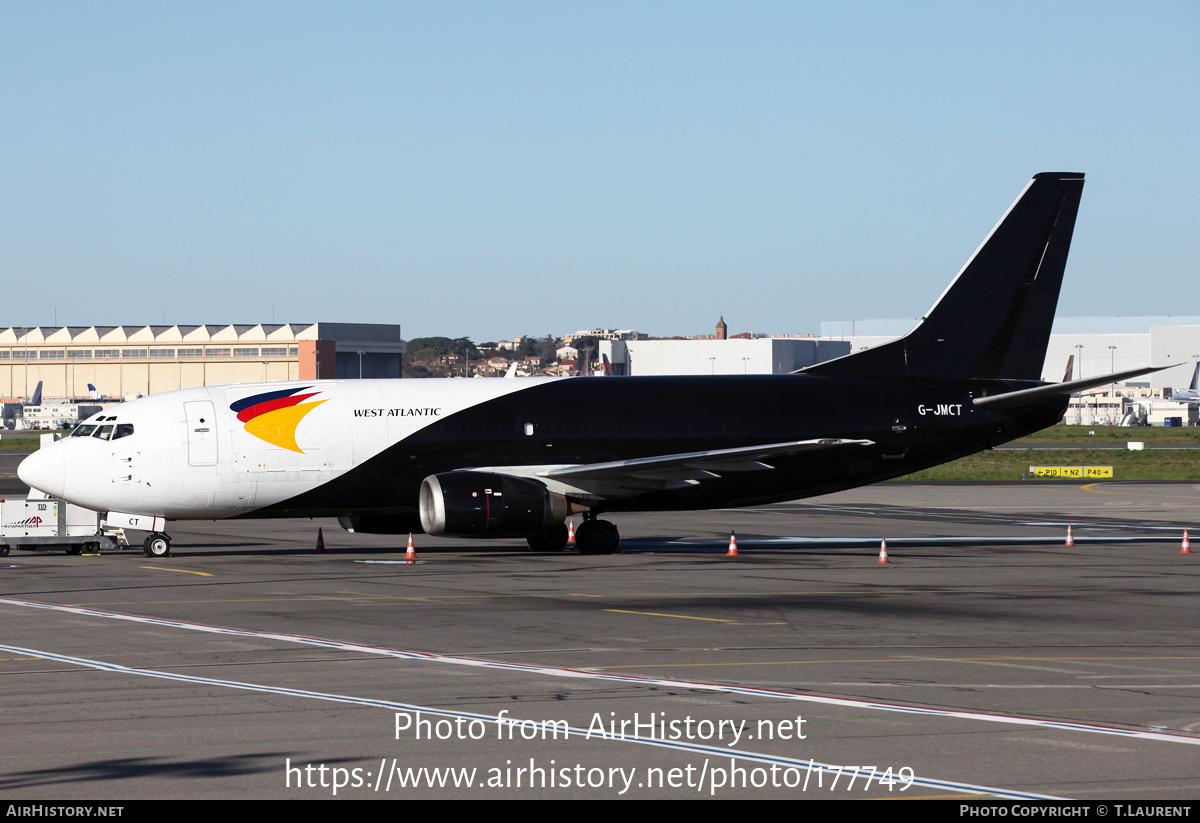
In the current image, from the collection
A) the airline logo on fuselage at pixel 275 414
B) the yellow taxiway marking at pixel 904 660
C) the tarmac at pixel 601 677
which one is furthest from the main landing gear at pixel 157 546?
the yellow taxiway marking at pixel 904 660

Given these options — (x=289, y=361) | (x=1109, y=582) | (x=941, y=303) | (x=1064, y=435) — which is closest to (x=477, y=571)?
(x=1109, y=582)

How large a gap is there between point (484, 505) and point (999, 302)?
16830 millimetres

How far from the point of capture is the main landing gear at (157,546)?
113ft

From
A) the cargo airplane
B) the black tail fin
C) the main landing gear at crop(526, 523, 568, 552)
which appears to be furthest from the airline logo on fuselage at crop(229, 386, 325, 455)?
the black tail fin

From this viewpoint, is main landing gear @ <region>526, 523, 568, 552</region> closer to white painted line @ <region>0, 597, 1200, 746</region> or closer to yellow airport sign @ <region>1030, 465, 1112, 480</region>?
white painted line @ <region>0, 597, 1200, 746</region>

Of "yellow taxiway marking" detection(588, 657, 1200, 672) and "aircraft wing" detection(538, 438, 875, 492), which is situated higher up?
"aircraft wing" detection(538, 438, 875, 492)

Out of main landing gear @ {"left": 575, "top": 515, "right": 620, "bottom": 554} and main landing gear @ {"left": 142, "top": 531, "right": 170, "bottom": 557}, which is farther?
main landing gear @ {"left": 575, "top": 515, "right": 620, "bottom": 554}

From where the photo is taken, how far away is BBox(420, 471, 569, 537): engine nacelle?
3334 cm

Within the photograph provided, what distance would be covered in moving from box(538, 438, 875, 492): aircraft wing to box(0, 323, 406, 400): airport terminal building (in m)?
149

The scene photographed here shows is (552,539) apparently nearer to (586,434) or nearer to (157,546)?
(586,434)

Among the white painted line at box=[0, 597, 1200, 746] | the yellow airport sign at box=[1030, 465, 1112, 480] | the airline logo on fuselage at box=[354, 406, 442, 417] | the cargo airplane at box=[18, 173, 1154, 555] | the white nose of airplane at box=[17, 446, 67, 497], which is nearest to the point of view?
the white painted line at box=[0, 597, 1200, 746]

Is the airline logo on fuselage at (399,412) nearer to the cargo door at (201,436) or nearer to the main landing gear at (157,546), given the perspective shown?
the cargo door at (201,436)

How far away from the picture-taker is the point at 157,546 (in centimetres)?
3462

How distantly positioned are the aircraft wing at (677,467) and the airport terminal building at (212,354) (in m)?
149
